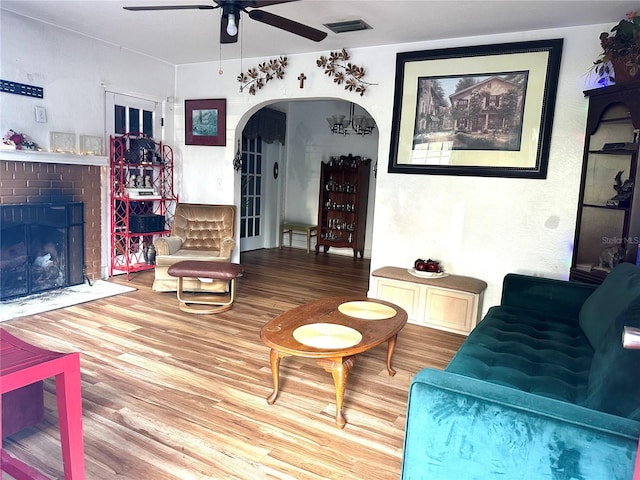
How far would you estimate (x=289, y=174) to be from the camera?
8.09 meters

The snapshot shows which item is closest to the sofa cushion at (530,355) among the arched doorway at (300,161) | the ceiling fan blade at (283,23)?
the ceiling fan blade at (283,23)

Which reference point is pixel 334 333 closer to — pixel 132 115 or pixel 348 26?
pixel 348 26

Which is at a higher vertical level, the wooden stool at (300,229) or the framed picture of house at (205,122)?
the framed picture of house at (205,122)

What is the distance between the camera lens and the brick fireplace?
4113 mm

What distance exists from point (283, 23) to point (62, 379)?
2.41 metres

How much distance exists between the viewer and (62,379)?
158 centimetres

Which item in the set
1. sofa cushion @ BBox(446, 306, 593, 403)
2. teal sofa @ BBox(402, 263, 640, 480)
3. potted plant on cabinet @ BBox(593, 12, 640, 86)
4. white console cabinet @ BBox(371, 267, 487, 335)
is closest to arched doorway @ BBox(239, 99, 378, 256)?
white console cabinet @ BBox(371, 267, 487, 335)

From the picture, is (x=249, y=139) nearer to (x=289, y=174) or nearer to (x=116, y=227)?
(x=289, y=174)

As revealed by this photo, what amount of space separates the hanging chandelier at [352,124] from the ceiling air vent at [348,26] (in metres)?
2.71

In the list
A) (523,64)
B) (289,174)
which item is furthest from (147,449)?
(289,174)

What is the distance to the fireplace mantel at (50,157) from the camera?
13.0 feet

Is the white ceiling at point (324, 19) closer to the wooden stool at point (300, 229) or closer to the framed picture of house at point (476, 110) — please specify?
Answer: the framed picture of house at point (476, 110)

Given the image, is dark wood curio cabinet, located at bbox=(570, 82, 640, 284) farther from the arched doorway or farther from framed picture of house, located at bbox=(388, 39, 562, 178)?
the arched doorway

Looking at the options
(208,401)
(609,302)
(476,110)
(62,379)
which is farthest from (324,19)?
(62,379)
